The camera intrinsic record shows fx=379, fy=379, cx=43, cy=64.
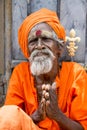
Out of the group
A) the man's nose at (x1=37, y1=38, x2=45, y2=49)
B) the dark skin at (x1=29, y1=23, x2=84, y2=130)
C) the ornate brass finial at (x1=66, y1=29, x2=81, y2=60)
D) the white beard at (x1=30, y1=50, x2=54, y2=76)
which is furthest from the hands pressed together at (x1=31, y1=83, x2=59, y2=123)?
the ornate brass finial at (x1=66, y1=29, x2=81, y2=60)

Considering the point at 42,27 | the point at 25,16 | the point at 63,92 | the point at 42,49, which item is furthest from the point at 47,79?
the point at 25,16

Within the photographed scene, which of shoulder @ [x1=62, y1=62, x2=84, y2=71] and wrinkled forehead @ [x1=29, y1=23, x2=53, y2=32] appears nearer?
wrinkled forehead @ [x1=29, y1=23, x2=53, y2=32]

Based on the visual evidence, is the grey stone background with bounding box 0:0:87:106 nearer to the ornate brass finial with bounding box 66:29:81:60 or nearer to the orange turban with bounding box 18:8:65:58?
the ornate brass finial with bounding box 66:29:81:60

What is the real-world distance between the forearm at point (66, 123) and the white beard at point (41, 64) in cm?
33

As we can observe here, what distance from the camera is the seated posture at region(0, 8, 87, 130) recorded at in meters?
2.68

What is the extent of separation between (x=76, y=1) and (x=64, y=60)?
49cm

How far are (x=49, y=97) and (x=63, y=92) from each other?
37cm

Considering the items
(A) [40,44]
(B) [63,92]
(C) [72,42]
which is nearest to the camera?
(A) [40,44]

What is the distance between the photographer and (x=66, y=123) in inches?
103

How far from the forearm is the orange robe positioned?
0.05 m

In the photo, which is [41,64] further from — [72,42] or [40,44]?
[72,42]

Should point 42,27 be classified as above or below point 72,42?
above

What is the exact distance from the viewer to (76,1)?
120 inches

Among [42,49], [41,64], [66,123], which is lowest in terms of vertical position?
[66,123]
